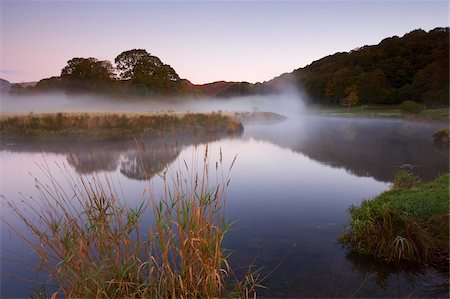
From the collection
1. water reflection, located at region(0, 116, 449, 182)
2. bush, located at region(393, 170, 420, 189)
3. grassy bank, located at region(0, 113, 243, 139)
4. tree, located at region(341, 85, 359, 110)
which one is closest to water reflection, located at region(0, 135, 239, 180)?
water reflection, located at region(0, 116, 449, 182)

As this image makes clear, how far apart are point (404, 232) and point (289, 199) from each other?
4.35 metres

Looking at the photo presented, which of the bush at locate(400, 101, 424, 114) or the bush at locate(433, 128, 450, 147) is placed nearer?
the bush at locate(433, 128, 450, 147)

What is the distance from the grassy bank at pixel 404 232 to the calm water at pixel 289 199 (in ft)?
1.15

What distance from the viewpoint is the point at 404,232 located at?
6.45 metres

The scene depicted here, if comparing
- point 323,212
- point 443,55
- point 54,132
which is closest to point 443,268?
point 323,212

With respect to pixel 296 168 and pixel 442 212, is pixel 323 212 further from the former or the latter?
pixel 296 168

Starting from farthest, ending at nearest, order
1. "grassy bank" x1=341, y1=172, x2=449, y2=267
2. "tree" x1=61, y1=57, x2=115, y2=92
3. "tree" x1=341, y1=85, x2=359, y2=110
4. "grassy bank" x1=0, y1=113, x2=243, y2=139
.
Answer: "tree" x1=341, y1=85, x2=359, y2=110
"tree" x1=61, y1=57, x2=115, y2=92
"grassy bank" x1=0, y1=113, x2=243, y2=139
"grassy bank" x1=341, y1=172, x2=449, y2=267

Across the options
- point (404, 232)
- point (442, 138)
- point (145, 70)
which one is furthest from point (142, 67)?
point (404, 232)

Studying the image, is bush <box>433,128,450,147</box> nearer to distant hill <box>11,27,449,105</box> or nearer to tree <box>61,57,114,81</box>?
distant hill <box>11,27,449,105</box>

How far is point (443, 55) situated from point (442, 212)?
359 feet

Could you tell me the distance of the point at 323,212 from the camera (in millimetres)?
9258

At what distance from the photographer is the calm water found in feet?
18.2

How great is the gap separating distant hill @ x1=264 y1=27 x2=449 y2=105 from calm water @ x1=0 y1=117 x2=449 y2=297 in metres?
46.8

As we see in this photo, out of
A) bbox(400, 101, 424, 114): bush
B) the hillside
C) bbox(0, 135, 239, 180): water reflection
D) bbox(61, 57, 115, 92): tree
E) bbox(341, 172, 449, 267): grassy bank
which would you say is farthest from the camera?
the hillside
